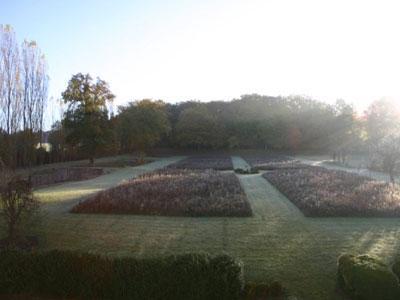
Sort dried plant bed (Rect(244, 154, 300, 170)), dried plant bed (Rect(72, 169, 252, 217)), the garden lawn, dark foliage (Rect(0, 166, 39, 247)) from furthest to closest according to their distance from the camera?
dried plant bed (Rect(244, 154, 300, 170))
dried plant bed (Rect(72, 169, 252, 217))
dark foliage (Rect(0, 166, 39, 247))
the garden lawn

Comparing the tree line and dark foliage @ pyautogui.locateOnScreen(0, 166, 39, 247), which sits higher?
the tree line

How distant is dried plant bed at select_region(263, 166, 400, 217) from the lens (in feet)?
43.2

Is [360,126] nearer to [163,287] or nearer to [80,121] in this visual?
[80,121]

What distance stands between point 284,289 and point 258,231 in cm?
427

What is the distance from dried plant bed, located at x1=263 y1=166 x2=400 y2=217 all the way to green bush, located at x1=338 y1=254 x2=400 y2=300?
660 cm

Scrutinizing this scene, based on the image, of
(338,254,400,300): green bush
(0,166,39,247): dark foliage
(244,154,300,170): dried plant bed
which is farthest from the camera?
(244,154,300,170): dried plant bed

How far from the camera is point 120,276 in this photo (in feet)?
20.6

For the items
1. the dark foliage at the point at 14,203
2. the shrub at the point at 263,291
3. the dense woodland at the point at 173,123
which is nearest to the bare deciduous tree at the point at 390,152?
the dense woodland at the point at 173,123

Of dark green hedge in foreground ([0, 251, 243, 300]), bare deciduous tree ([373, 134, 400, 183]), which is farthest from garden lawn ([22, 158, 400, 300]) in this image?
bare deciduous tree ([373, 134, 400, 183])

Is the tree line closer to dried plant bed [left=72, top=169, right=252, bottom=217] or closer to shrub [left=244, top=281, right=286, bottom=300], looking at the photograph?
dried plant bed [left=72, top=169, right=252, bottom=217]

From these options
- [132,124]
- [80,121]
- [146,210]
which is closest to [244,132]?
[132,124]

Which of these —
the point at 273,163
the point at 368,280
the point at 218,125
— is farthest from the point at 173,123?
the point at 368,280

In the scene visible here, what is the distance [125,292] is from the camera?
6176 mm

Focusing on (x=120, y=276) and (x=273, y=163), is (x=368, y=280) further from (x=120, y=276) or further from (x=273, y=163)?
(x=273, y=163)
